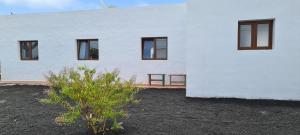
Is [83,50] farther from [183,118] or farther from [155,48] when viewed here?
[183,118]

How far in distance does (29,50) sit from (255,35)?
12564 mm

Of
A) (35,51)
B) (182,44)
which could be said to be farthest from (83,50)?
(182,44)

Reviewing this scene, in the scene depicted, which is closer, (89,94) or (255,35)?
(89,94)

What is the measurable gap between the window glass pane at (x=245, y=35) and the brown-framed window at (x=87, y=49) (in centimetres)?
781

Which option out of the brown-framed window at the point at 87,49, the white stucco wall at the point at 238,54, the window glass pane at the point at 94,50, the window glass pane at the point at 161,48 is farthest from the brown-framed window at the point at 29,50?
the white stucco wall at the point at 238,54

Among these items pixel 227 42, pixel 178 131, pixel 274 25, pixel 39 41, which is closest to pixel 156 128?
pixel 178 131

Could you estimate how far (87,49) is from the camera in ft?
44.9

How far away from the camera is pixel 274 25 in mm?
8055

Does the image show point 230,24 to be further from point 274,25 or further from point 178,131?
point 178,131

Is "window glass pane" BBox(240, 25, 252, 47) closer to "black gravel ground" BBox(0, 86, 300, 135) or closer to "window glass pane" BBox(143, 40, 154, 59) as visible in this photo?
"black gravel ground" BBox(0, 86, 300, 135)

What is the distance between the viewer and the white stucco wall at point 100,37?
12172 millimetres

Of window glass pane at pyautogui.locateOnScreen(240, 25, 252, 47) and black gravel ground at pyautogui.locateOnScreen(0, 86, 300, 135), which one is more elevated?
window glass pane at pyautogui.locateOnScreen(240, 25, 252, 47)

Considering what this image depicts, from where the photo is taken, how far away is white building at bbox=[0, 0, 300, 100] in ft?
26.6

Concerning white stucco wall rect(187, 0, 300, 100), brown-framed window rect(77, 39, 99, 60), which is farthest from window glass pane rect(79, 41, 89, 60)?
white stucco wall rect(187, 0, 300, 100)
